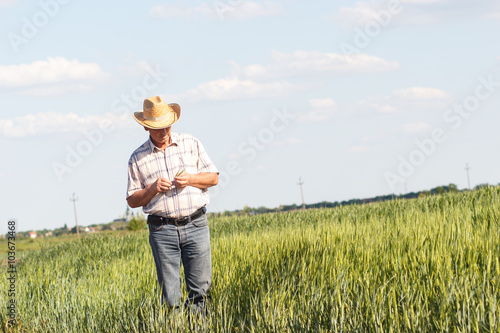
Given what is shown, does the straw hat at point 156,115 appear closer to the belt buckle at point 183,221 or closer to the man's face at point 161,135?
the man's face at point 161,135

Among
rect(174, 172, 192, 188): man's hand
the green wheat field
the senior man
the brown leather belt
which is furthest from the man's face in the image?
the green wheat field

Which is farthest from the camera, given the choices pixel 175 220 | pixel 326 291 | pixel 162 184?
pixel 175 220

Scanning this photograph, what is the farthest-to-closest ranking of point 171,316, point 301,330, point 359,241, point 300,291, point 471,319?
1. point 359,241
2. point 300,291
3. point 171,316
4. point 301,330
5. point 471,319

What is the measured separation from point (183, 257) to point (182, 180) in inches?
31.8

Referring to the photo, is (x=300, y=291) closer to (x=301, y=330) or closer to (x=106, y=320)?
(x=301, y=330)

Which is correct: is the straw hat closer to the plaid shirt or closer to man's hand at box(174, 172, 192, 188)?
the plaid shirt

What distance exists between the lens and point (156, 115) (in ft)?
18.5

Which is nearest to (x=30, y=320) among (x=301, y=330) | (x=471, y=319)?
(x=301, y=330)

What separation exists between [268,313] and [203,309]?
122cm

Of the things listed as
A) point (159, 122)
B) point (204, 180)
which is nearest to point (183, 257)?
point (204, 180)

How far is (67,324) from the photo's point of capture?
6199 millimetres

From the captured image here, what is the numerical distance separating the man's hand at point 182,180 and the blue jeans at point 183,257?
39 centimetres

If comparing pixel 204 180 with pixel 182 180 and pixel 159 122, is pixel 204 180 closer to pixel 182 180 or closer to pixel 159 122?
pixel 182 180

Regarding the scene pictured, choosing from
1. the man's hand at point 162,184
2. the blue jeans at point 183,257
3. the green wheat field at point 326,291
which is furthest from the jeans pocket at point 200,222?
the green wheat field at point 326,291
